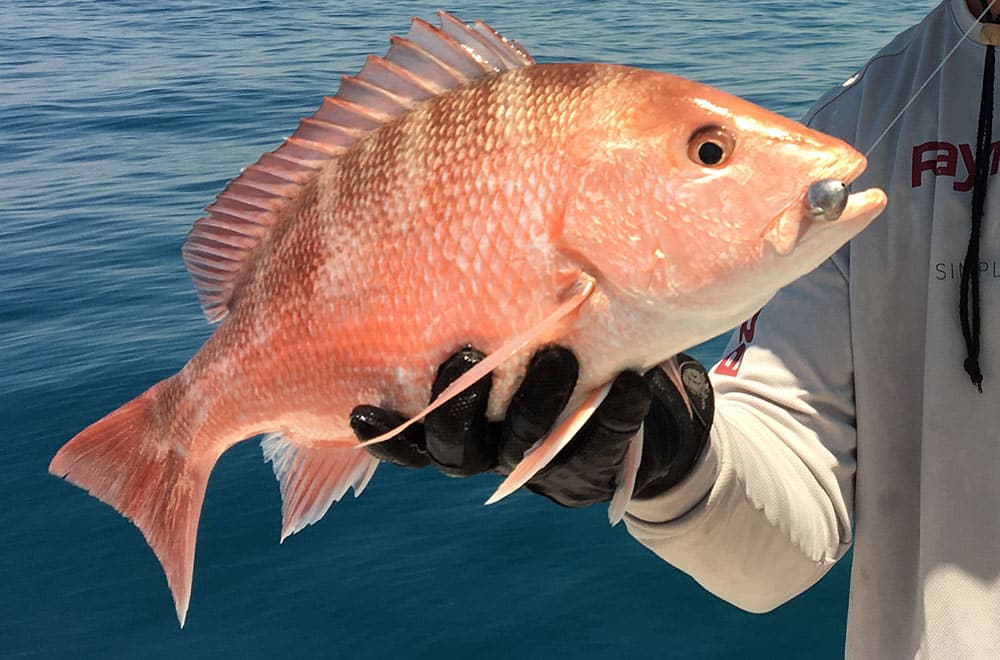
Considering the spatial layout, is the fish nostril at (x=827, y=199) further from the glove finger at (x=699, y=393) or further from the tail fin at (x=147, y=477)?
the tail fin at (x=147, y=477)

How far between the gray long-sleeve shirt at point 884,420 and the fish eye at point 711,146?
0.50 metres

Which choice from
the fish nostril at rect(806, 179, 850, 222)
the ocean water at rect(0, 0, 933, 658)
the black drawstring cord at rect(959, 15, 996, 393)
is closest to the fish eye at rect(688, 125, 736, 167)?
the fish nostril at rect(806, 179, 850, 222)

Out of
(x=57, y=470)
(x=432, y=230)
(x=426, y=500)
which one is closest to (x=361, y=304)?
(x=432, y=230)

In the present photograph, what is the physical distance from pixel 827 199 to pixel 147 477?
109 cm

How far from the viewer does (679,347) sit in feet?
3.64

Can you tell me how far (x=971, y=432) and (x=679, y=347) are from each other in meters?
0.59

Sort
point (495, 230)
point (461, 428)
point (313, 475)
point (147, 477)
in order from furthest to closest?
point (147, 477) < point (313, 475) < point (461, 428) < point (495, 230)

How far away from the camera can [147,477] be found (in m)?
1.54

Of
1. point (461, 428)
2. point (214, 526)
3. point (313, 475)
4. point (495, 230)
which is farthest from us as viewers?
point (214, 526)

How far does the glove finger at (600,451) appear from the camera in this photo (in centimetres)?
113

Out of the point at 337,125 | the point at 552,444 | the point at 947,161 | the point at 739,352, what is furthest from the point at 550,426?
the point at 947,161

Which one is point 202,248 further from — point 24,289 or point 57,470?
point 24,289

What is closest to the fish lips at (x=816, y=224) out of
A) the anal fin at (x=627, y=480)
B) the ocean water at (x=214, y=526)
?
the anal fin at (x=627, y=480)

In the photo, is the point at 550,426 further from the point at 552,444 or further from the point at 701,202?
the point at 701,202
